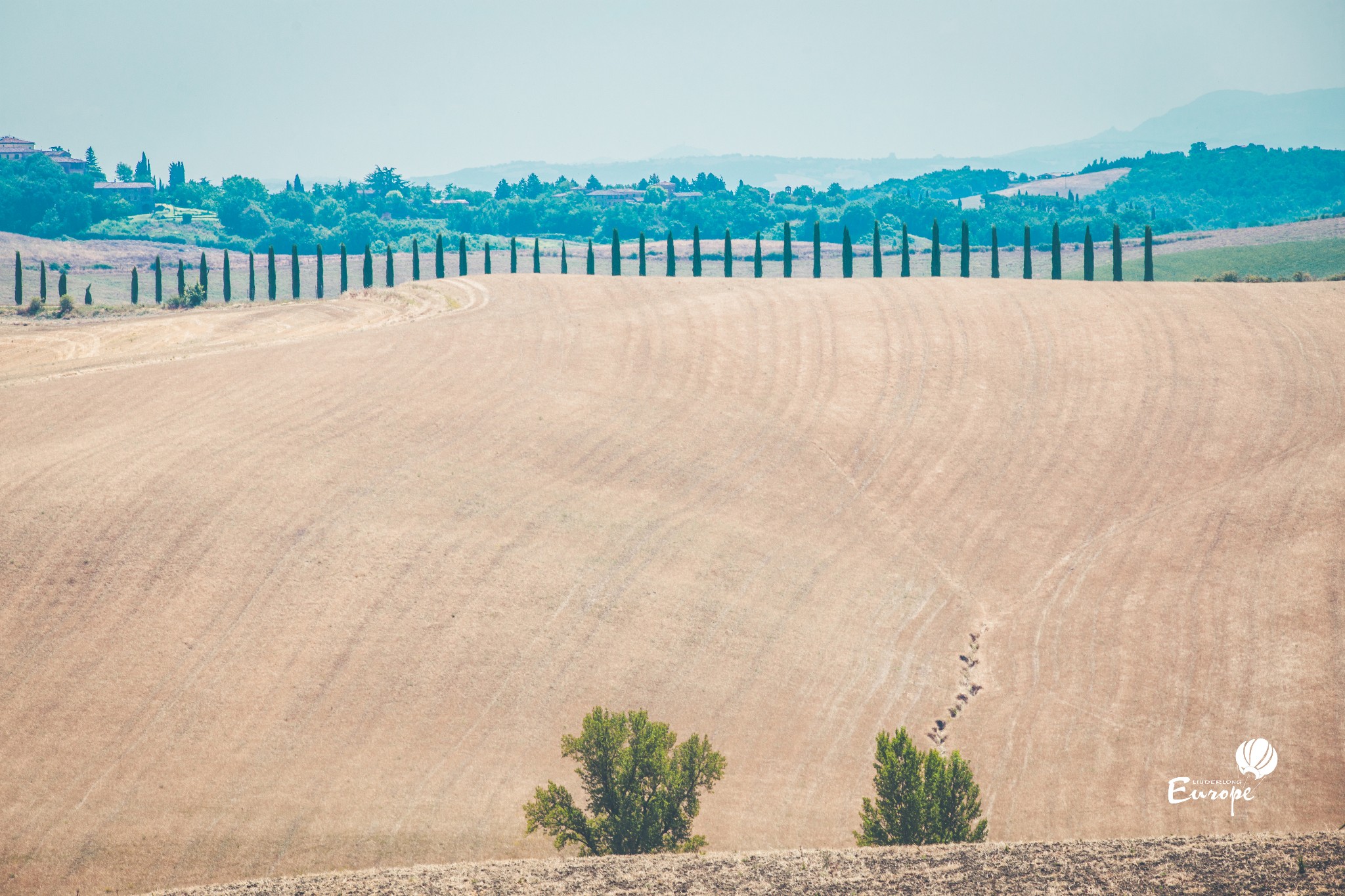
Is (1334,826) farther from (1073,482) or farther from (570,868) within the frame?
(1073,482)

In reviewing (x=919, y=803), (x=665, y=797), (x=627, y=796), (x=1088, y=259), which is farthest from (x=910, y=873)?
(x=1088, y=259)

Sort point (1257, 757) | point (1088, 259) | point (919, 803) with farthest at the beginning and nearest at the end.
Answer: point (1088, 259), point (1257, 757), point (919, 803)

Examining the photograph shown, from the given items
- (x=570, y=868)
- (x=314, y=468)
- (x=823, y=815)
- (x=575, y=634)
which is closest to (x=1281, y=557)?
(x=823, y=815)

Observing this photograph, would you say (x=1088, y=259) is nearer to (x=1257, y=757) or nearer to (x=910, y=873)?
(x=1257, y=757)

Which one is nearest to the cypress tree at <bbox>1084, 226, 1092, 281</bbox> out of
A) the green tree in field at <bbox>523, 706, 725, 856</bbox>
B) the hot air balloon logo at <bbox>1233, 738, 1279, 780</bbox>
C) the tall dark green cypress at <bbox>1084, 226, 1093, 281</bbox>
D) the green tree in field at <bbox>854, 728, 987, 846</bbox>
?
the tall dark green cypress at <bbox>1084, 226, 1093, 281</bbox>

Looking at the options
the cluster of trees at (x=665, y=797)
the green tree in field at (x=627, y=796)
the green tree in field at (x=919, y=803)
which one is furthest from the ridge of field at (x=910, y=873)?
the green tree in field at (x=627, y=796)

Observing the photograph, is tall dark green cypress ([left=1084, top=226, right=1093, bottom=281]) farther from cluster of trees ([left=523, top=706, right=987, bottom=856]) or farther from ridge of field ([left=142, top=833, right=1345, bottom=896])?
ridge of field ([left=142, top=833, right=1345, bottom=896])

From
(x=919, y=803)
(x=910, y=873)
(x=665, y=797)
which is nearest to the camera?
(x=910, y=873)
